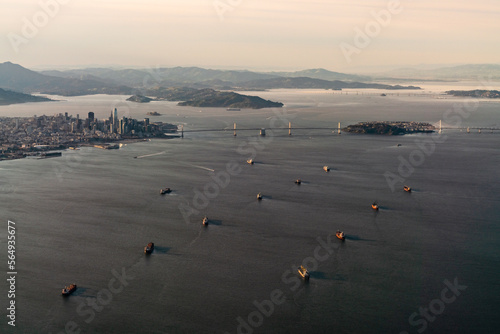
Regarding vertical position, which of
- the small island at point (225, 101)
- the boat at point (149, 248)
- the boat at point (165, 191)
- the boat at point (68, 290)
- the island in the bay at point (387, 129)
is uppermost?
the small island at point (225, 101)

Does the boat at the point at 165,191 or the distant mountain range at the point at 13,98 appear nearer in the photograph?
the boat at the point at 165,191

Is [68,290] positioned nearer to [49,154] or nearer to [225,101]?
[49,154]

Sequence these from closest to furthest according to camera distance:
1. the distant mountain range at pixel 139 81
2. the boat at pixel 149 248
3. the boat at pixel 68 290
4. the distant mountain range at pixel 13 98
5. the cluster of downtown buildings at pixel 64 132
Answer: the boat at pixel 68 290, the boat at pixel 149 248, the cluster of downtown buildings at pixel 64 132, the distant mountain range at pixel 13 98, the distant mountain range at pixel 139 81

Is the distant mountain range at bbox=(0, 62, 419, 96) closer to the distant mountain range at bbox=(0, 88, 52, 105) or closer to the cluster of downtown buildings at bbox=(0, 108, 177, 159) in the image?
the distant mountain range at bbox=(0, 88, 52, 105)

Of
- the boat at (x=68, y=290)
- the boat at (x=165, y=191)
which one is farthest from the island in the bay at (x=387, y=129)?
the boat at (x=68, y=290)

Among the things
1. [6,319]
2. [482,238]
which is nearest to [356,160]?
[482,238]

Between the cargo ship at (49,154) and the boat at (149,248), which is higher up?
the cargo ship at (49,154)

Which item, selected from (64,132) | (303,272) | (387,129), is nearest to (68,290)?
(303,272)

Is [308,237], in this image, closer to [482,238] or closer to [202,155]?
[482,238]

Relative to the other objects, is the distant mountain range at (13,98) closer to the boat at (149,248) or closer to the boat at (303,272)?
the boat at (149,248)

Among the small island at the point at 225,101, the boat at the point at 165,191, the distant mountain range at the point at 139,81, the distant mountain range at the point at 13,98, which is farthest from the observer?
the distant mountain range at the point at 139,81
